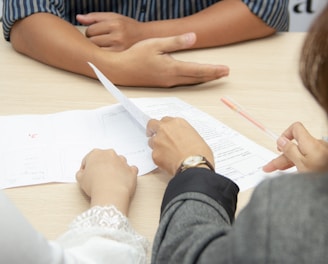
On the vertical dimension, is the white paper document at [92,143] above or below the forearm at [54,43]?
below

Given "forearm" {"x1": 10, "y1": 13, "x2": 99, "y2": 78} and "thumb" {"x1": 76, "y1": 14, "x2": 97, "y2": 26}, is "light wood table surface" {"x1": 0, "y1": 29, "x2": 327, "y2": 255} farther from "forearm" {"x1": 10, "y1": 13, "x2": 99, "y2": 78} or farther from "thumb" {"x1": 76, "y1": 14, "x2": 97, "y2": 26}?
"thumb" {"x1": 76, "y1": 14, "x2": 97, "y2": 26}

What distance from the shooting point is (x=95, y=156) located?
2.85 ft

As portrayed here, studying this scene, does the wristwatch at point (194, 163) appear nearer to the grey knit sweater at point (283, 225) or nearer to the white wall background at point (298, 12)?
the grey knit sweater at point (283, 225)

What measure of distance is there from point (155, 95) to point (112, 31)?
25 centimetres

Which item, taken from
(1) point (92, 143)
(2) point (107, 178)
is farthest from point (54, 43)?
(2) point (107, 178)

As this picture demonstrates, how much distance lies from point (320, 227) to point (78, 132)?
2.04 ft

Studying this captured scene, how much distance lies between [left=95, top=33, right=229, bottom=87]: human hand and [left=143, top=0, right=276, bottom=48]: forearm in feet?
0.57

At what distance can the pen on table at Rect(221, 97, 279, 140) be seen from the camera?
0.97 m

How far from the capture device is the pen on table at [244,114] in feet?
3.18

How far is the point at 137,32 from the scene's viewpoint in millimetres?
1335

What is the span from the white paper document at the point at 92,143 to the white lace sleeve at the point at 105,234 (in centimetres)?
12

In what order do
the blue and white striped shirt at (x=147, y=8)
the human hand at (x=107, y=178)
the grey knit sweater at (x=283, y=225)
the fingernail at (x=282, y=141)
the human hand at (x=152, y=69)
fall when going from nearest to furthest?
the grey knit sweater at (x=283, y=225)
the human hand at (x=107, y=178)
the fingernail at (x=282, y=141)
the human hand at (x=152, y=69)
the blue and white striped shirt at (x=147, y=8)

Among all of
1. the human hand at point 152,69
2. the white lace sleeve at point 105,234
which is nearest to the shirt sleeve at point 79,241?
the white lace sleeve at point 105,234

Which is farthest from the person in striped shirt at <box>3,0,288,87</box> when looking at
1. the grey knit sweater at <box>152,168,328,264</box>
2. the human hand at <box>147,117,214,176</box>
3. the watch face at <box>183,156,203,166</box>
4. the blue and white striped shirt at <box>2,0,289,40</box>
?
the grey knit sweater at <box>152,168,328,264</box>
